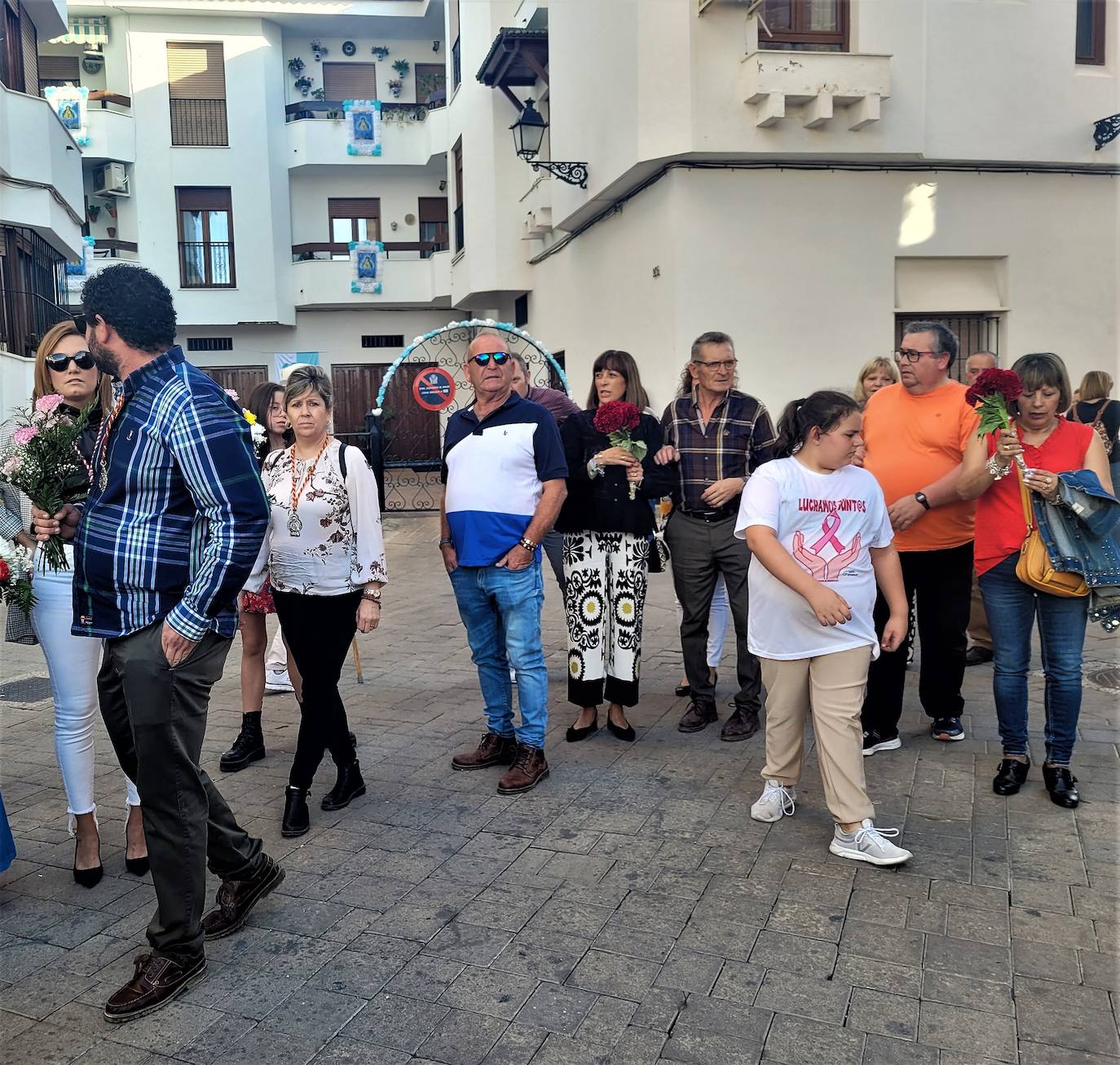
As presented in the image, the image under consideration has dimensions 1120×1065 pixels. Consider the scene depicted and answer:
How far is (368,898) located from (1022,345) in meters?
10.5

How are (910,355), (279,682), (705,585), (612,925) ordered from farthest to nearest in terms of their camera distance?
(279,682) < (705,585) < (910,355) < (612,925)

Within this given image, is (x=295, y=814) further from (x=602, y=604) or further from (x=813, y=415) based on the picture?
(x=813, y=415)

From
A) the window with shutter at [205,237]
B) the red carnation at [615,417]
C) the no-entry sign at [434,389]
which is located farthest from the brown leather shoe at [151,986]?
the window with shutter at [205,237]

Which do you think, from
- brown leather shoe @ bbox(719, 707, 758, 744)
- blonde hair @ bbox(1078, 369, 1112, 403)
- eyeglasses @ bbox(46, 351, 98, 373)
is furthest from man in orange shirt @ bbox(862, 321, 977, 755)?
blonde hair @ bbox(1078, 369, 1112, 403)

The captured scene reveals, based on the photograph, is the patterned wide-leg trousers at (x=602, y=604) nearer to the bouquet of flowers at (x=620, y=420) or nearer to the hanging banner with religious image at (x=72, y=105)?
the bouquet of flowers at (x=620, y=420)

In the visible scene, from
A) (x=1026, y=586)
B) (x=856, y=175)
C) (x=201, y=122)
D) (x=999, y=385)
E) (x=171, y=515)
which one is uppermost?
(x=201, y=122)

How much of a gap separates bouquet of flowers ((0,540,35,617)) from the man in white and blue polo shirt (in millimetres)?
1764

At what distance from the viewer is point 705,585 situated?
5742 mm

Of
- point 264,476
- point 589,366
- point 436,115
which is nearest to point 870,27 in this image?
point 589,366

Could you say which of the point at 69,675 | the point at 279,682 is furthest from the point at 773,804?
the point at 279,682

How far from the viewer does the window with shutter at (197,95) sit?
26.0m

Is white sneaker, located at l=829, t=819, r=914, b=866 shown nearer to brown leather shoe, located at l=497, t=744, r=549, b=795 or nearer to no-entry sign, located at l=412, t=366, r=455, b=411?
brown leather shoe, located at l=497, t=744, r=549, b=795

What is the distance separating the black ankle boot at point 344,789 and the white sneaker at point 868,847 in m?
2.09

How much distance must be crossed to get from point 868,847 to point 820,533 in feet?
3.94
